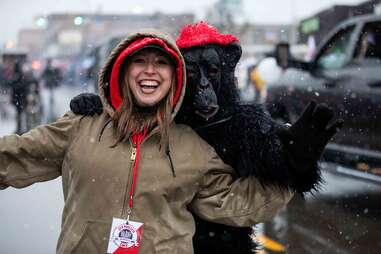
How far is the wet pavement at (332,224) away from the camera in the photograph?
14.4 ft

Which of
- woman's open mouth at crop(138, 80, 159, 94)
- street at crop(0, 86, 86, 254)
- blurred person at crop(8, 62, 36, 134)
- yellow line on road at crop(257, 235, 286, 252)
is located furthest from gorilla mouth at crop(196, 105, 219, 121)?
blurred person at crop(8, 62, 36, 134)

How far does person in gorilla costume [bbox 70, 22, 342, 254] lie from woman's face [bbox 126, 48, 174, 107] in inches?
6.8

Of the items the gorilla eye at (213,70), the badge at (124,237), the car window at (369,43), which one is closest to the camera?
the badge at (124,237)

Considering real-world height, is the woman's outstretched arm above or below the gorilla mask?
below

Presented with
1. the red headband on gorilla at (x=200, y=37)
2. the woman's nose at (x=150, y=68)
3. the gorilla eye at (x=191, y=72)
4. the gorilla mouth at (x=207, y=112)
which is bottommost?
the gorilla mouth at (x=207, y=112)

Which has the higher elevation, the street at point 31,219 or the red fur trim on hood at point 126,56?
the red fur trim on hood at point 126,56

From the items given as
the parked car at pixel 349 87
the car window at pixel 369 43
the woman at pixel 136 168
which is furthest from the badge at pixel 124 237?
the car window at pixel 369 43

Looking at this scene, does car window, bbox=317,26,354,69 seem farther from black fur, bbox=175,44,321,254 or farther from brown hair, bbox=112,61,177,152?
brown hair, bbox=112,61,177,152

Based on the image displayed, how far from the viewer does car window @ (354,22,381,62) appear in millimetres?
5863

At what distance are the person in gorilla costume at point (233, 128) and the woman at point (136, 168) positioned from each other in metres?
0.07

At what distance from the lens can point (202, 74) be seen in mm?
2414

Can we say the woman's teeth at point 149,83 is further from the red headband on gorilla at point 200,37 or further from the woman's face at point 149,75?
the red headband on gorilla at point 200,37

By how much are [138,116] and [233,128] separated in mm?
414

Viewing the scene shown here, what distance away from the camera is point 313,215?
5.39 meters
